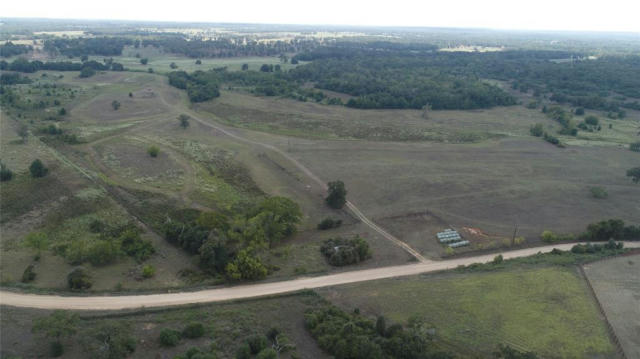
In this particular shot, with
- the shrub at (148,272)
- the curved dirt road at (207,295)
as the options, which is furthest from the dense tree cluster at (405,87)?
the shrub at (148,272)

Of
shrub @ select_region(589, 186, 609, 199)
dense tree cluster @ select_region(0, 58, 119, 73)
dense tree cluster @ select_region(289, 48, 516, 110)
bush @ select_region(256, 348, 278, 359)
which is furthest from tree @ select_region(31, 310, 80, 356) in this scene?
dense tree cluster @ select_region(0, 58, 119, 73)

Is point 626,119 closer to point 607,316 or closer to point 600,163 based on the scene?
point 600,163

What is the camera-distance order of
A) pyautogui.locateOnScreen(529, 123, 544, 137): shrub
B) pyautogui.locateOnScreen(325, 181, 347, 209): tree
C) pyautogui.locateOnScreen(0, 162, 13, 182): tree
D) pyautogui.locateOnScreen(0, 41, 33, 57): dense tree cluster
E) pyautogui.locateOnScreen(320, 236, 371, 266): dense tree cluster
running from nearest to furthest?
1. pyautogui.locateOnScreen(320, 236, 371, 266): dense tree cluster
2. pyautogui.locateOnScreen(325, 181, 347, 209): tree
3. pyautogui.locateOnScreen(0, 162, 13, 182): tree
4. pyautogui.locateOnScreen(529, 123, 544, 137): shrub
5. pyautogui.locateOnScreen(0, 41, 33, 57): dense tree cluster

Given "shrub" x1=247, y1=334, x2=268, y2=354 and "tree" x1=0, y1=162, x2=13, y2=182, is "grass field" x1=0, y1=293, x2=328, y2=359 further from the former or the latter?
"tree" x1=0, y1=162, x2=13, y2=182

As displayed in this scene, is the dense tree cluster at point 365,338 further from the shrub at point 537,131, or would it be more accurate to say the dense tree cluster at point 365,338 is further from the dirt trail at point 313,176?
the shrub at point 537,131

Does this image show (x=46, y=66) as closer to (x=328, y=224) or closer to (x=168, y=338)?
(x=328, y=224)

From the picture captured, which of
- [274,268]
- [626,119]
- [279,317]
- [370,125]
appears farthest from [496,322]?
[626,119]
